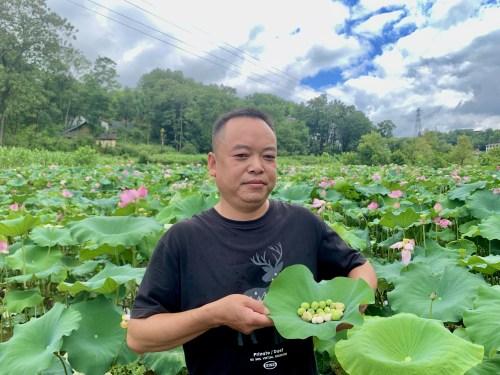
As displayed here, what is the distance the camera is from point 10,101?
1268 inches

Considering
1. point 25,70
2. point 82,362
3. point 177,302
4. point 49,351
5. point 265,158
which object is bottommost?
point 82,362

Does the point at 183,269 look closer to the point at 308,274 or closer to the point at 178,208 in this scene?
the point at 308,274

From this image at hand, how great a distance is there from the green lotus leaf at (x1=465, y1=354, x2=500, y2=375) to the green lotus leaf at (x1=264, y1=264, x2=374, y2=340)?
1.07 feet

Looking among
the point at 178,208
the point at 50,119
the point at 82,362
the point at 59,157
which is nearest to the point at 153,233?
the point at 178,208

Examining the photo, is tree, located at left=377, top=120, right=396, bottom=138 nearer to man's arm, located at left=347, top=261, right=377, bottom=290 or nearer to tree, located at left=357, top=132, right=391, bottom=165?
tree, located at left=357, top=132, right=391, bottom=165

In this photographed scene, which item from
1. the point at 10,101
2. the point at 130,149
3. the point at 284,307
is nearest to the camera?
the point at 284,307

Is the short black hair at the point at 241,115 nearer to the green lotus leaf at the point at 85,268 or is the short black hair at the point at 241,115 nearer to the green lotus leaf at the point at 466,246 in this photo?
the green lotus leaf at the point at 85,268

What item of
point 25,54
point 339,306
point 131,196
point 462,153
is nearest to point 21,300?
point 131,196

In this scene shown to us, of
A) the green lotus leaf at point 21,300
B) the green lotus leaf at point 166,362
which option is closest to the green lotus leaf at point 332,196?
the green lotus leaf at point 21,300

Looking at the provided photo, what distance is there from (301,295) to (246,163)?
1.23 ft

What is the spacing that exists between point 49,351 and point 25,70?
36925 millimetres

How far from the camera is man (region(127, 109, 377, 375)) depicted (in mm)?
1221

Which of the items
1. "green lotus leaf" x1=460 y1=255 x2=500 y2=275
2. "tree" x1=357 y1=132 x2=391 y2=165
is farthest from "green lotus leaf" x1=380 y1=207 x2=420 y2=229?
"tree" x1=357 y1=132 x2=391 y2=165

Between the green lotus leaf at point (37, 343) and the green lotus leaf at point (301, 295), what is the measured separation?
65cm
